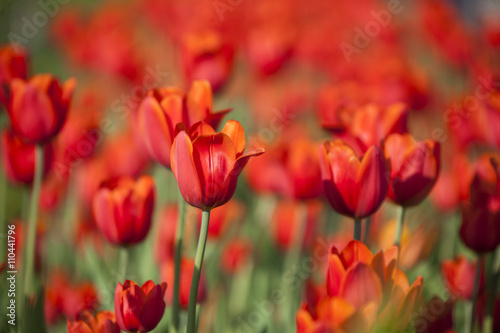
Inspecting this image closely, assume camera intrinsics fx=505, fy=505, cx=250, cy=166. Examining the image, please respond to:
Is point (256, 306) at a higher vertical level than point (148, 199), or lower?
lower

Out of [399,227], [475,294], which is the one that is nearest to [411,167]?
[399,227]

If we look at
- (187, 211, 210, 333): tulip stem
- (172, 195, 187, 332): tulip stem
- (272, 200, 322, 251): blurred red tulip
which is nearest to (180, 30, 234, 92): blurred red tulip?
(272, 200, 322, 251): blurred red tulip

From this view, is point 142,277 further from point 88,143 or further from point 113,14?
point 113,14

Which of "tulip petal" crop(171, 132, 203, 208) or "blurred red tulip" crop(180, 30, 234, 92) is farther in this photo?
"blurred red tulip" crop(180, 30, 234, 92)

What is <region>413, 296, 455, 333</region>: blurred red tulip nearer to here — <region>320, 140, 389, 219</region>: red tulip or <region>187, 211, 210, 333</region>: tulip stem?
<region>320, 140, 389, 219</region>: red tulip

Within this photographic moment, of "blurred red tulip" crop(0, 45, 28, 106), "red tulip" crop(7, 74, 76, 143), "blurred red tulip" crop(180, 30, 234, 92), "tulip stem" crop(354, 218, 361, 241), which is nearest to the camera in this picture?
"tulip stem" crop(354, 218, 361, 241)

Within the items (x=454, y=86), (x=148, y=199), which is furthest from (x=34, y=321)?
(x=454, y=86)
